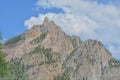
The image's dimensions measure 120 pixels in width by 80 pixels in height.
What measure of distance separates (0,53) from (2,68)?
1.55m

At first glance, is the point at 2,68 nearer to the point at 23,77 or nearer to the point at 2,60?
the point at 2,60

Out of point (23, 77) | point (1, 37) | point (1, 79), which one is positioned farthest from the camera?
point (23, 77)

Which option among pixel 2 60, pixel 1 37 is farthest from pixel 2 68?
pixel 1 37

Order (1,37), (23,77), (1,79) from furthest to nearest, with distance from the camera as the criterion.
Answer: (23,77), (1,37), (1,79)

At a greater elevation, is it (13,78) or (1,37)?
(1,37)

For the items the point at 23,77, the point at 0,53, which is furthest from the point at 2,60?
the point at 23,77

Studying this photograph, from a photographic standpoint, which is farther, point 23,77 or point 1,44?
point 23,77

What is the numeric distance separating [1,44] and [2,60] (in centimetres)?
188

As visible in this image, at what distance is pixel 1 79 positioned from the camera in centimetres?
4581

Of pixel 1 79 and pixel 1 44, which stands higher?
pixel 1 44

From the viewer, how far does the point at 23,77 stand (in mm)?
55750

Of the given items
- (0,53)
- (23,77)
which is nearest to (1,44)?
(0,53)

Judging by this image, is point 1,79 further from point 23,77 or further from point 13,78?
point 23,77

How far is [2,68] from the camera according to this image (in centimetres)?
4694
